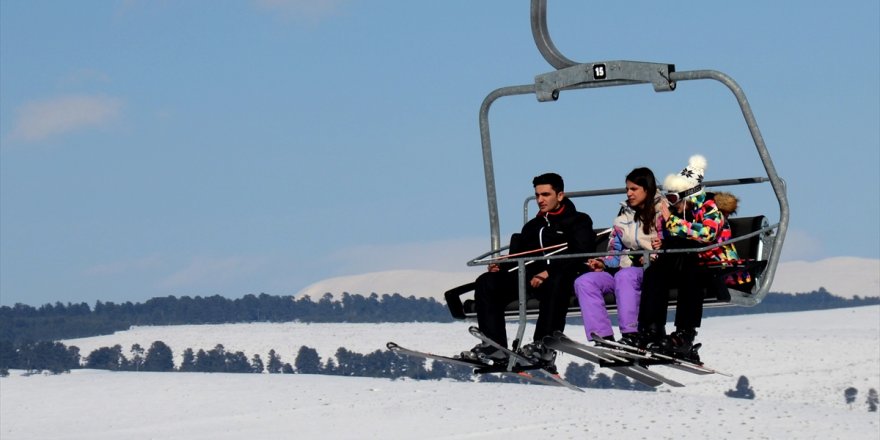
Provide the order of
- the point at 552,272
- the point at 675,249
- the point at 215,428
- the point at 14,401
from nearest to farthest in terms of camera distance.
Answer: the point at 675,249 → the point at 552,272 → the point at 215,428 → the point at 14,401

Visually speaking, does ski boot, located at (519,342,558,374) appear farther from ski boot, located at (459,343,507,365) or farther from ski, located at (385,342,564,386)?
ski boot, located at (459,343,507,365)

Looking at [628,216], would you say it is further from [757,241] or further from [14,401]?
[14,401]

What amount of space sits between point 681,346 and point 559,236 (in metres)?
1.35

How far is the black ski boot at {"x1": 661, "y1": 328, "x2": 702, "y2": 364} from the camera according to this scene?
12312 mm

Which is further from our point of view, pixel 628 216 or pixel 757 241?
pixel 757 241

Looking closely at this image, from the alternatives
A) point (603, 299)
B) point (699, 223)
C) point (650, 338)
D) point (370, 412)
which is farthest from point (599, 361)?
point (370, 412)

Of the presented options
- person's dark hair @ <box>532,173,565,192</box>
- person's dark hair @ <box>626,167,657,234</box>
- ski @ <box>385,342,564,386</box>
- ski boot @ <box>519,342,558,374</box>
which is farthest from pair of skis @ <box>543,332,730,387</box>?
person's dark hair @ <box>532,173,565,192</box>

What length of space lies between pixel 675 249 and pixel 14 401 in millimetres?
180646

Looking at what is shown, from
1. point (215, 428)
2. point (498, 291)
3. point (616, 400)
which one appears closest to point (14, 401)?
point (215, 428)

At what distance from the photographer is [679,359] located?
40.3 feet

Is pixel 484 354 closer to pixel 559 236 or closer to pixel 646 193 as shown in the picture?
pixel 559 236

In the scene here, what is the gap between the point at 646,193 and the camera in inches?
479

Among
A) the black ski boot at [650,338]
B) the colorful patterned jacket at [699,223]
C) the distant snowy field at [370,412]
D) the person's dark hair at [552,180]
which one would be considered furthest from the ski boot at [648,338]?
the distant snowy field at [370,412]

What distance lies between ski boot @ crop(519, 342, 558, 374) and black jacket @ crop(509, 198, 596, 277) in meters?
0.63
